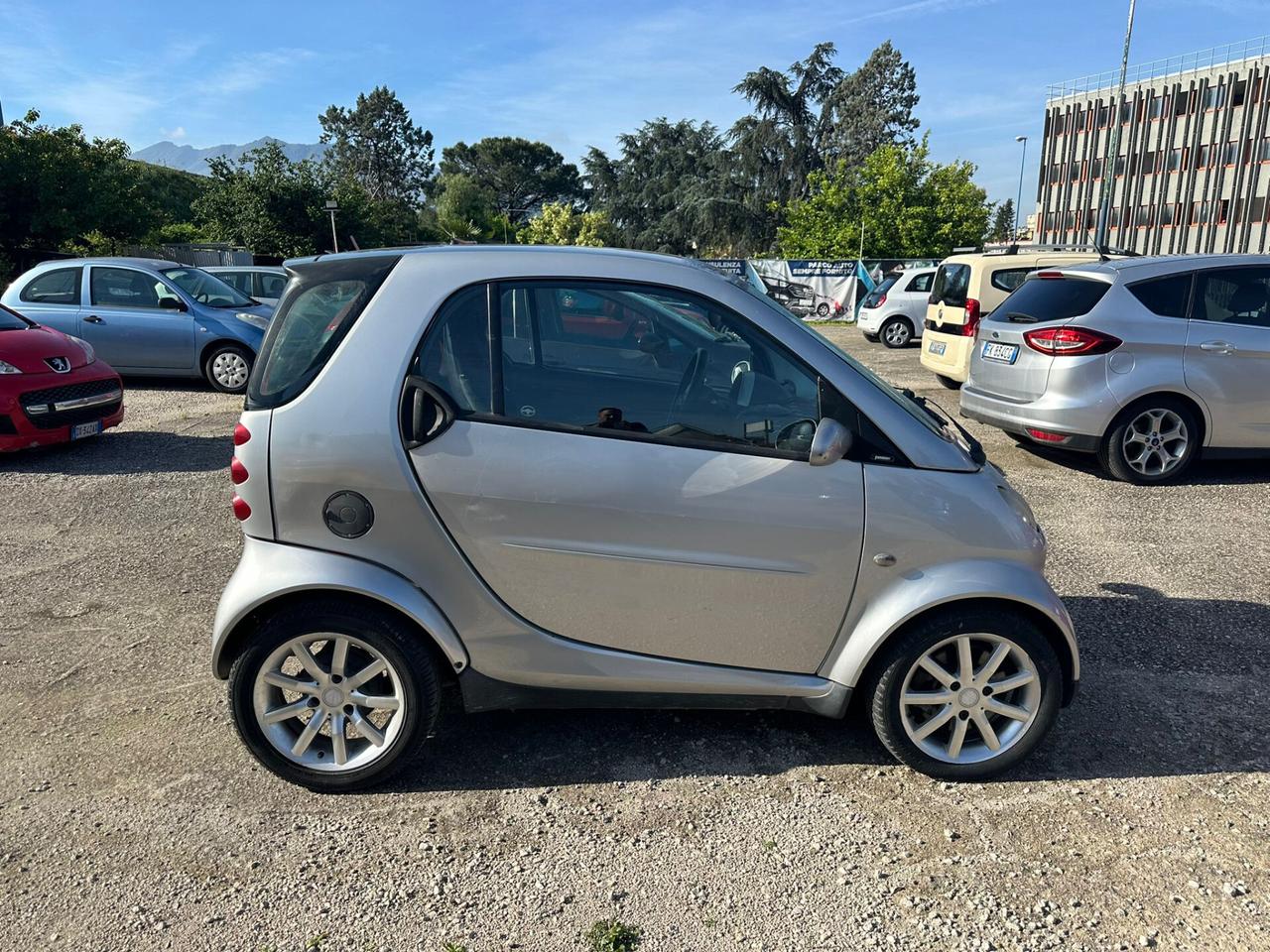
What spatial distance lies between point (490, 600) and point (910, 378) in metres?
11.5

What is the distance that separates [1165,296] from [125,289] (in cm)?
1111

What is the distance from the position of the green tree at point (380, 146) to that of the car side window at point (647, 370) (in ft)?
269

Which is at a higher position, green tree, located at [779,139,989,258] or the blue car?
green tree, located at [779,139,989,258]

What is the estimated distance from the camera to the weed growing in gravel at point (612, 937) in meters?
2.38

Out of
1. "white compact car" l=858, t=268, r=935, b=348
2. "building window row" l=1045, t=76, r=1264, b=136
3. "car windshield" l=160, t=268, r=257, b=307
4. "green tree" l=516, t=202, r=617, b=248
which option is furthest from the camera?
"building window row" l=1045, t=76, r=1264, b=136

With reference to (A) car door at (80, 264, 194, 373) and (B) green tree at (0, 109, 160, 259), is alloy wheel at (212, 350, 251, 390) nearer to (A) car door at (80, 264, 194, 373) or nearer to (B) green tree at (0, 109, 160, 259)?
(A) car door at (80, 264, 194, 373)

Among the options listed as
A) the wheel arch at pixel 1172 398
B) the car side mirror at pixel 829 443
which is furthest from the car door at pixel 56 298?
the wheel arch at pixel 1172 398

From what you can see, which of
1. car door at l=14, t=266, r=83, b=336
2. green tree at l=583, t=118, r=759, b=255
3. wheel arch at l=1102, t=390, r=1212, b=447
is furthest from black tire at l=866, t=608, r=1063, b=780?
green tree at l=583, t=118, r=759, b=255

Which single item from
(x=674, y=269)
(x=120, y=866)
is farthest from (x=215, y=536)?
(x=674, y=269)

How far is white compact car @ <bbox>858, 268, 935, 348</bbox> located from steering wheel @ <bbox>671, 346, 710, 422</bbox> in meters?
15.8

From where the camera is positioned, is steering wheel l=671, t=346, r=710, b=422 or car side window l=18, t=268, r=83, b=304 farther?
car side window l=18, t=268, r=83, b=304

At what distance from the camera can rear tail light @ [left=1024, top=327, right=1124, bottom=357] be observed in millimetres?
6781

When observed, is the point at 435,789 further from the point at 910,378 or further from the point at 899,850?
the point at 910,378

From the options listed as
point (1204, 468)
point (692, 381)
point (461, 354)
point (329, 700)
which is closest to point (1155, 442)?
point (1204, 468)
